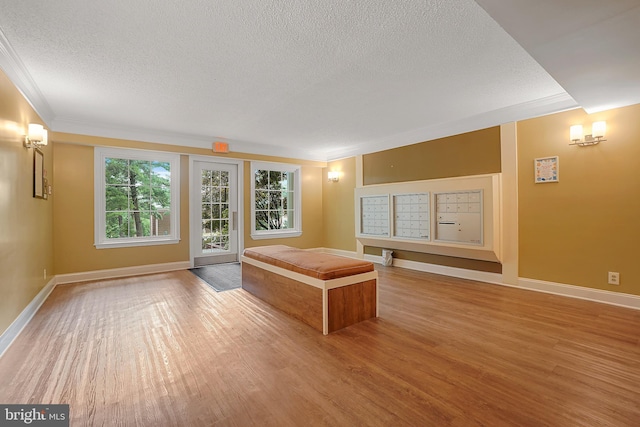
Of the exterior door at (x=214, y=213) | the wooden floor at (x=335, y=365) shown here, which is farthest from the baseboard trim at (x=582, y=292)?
the exterior door at (x=214, y=213)

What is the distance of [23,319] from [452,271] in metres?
5.21

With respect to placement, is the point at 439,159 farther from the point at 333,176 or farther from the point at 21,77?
the point at 21,77

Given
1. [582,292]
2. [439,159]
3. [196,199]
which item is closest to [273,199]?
[196,199]

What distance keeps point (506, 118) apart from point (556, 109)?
0.53 m

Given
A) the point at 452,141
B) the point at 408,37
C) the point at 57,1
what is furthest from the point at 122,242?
the point at 452,141

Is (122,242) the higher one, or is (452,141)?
(452,141)

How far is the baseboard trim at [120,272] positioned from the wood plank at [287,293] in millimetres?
2015

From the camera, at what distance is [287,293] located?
293cm

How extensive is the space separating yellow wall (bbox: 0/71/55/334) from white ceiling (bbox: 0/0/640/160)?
351 millimetres

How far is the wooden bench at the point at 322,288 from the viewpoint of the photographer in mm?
2496

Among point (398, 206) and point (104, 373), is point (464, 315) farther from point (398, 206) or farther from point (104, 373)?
point (104, 373)

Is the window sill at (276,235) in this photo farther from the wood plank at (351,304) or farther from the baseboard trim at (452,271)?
the wood plank at (351,304)

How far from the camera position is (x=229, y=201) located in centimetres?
571

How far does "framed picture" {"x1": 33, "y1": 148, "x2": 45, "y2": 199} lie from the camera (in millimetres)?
3090
